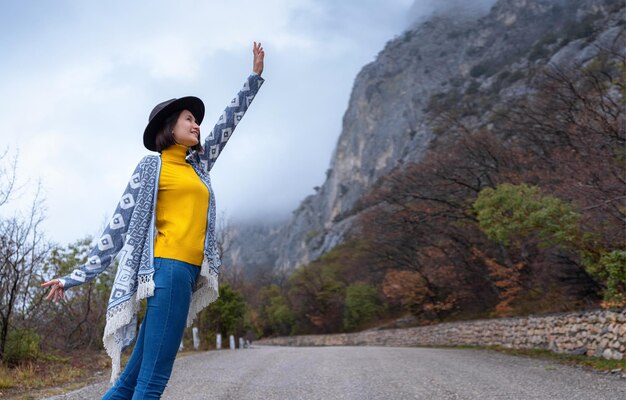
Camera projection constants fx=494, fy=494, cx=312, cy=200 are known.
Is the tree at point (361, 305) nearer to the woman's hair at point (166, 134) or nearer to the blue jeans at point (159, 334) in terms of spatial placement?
the woman's hair at point (166, 134)

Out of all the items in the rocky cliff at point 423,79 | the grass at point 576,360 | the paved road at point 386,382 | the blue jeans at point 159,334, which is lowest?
the grass at point 576,360

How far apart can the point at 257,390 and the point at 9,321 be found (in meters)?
4.89

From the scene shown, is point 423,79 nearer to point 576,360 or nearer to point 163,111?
point 576,360

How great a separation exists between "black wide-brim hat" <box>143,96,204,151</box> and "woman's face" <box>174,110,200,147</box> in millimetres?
50

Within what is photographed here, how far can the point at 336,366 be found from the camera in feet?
26.4

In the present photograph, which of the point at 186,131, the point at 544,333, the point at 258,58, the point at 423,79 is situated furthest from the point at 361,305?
the point at 423,79

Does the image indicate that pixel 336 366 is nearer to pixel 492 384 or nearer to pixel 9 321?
pixel 492 384

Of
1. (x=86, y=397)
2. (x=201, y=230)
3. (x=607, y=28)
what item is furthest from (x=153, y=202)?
(x=607, y=28)

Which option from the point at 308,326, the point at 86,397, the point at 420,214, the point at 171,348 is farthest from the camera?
the point at 308,326

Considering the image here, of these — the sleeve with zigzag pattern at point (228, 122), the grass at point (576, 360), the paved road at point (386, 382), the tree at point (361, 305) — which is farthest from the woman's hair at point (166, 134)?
the tree at point (361, 305)

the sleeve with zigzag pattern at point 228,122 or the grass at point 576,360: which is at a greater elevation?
the sleeve with zigzag pattern at point 228,122

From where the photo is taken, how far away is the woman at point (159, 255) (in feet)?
6.58

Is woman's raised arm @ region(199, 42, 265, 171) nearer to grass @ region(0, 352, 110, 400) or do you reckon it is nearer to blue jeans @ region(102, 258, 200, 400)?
blue jeans @ region(102, 258, 200, 400)

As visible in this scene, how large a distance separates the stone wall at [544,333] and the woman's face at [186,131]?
7.82 meters
